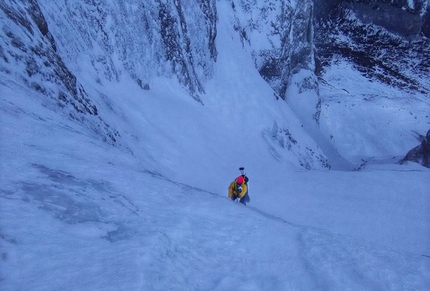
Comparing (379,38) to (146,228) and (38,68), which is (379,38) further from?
(146,228)

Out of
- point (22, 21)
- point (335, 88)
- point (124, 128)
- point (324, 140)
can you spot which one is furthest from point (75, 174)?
point (335, 88)

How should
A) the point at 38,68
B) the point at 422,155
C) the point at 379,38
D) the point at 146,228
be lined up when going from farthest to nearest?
1. the point at 379,38
2. the point at 422,155
3. the point at 38,68
4. the point at 146,228

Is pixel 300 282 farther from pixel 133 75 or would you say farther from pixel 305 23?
pixel 305 23

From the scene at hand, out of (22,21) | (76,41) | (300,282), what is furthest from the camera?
(76,41)

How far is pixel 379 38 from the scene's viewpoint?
3556 centimetres

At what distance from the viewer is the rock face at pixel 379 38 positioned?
34.5m

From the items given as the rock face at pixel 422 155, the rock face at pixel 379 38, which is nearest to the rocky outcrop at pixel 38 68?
the rock face at pixel 422 155

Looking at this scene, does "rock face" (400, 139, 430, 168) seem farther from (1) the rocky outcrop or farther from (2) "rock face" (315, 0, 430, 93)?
(1) the rocky outcrop

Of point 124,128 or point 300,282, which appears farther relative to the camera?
point 124,128

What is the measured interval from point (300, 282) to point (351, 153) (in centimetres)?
2862

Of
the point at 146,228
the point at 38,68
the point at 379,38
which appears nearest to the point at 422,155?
the point at 379,38

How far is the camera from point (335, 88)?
3459 cm

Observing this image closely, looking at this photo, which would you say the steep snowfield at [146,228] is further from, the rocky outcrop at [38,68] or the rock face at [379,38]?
the rock face at [379,38]

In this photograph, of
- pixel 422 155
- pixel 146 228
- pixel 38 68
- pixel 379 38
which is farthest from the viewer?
pixel 379 38
